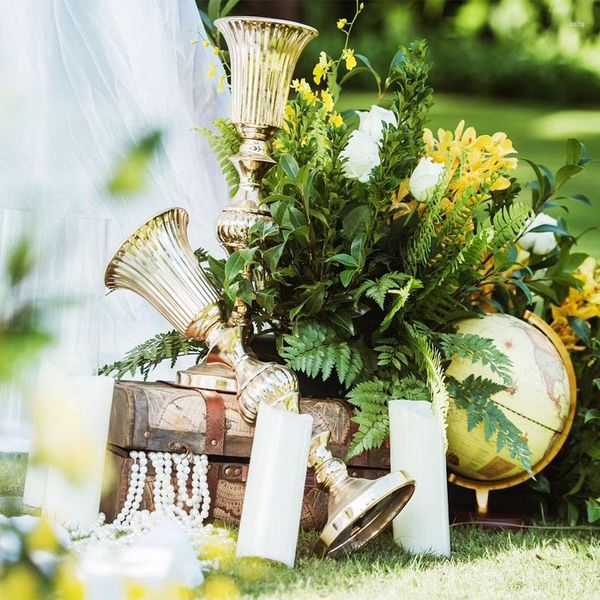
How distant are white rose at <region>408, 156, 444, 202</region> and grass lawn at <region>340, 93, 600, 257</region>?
92.8 inches

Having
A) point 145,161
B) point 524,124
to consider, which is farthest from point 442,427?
point 524,124

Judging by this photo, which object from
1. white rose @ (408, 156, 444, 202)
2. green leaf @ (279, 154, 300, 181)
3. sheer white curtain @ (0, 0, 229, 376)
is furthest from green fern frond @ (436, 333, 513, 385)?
sheer white curtain @ (0, 0, 229, 376)

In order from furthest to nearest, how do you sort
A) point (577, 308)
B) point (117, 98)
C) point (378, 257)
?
point (117, 98) → point (577, 308) → point (378, 257)

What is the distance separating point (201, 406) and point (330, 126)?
467 millimetres

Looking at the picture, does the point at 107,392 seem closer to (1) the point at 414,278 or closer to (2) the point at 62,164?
(1) the point at 414,278

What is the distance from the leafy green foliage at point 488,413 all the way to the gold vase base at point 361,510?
20 cm

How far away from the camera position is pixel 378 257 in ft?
5.21

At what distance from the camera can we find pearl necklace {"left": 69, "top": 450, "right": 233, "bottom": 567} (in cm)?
134

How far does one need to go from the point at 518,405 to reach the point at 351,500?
423mm

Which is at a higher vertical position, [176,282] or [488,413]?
[176,282]

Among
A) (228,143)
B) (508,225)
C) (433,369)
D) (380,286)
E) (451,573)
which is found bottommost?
(451,573)

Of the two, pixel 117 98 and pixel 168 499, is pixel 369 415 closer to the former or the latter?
pixel 168 499

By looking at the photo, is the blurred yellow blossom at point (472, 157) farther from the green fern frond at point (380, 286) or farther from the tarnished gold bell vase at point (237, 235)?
the tarnished gold bell vase at point (237, 235)

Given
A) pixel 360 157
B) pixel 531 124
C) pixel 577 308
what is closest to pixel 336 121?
pixel 360 157
